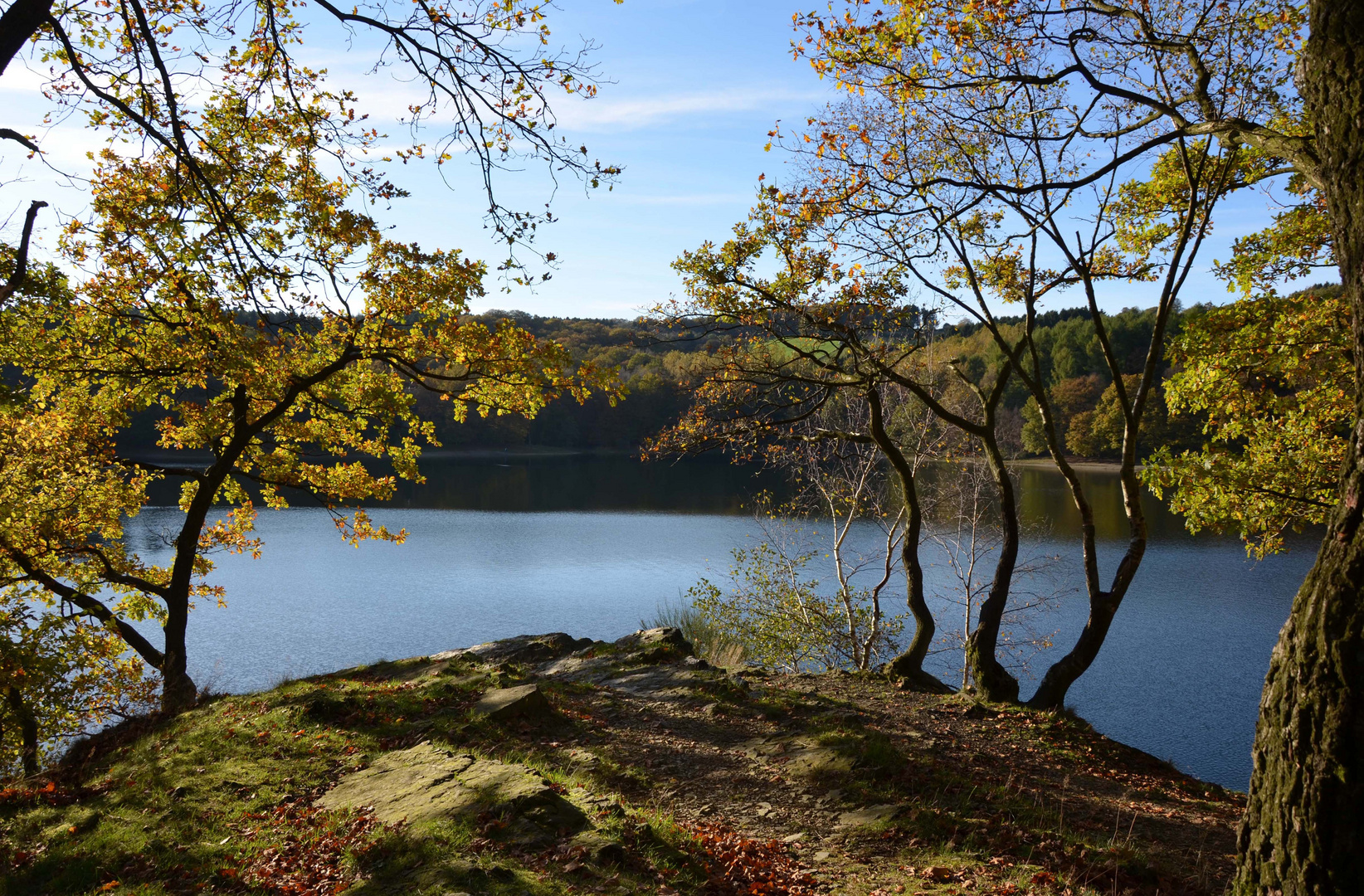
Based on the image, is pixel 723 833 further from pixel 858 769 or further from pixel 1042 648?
pixel 1042 648

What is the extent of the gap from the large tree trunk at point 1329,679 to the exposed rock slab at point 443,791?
317 cm

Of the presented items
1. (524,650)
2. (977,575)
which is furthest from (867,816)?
(977,575)

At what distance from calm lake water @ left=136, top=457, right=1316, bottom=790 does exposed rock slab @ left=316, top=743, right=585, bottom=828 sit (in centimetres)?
1001

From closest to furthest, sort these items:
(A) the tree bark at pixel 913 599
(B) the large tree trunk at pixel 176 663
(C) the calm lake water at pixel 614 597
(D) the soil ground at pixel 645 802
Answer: (D) the soil ground at pixel 645 802, (A) the tree bark at pixel 913 599, (B) the large tree trunk at pixel 176 663, (C) the calm lake water at pixel 614 597

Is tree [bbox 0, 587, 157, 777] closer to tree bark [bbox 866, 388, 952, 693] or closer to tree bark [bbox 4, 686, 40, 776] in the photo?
tree bark [bbox 4, 686, 40, 776]

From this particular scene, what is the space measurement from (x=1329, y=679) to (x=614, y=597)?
21436 mm

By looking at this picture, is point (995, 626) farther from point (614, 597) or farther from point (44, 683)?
point (614, 597)

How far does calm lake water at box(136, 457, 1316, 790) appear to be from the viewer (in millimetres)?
16078

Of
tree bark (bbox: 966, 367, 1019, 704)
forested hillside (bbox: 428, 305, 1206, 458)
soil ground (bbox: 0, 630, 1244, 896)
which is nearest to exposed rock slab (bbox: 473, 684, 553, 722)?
soil ground (bbox: 0, 630, 1244, 896)

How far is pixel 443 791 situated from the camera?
4797 millimetres

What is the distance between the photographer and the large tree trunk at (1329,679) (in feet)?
9.02

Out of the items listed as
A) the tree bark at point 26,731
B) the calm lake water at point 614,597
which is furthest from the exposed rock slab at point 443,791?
the calm lake water at point 614,597

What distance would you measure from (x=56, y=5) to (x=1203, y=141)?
955cm

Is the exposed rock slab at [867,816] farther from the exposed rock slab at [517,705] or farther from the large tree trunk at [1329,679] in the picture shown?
the exposed rock slab at [517,705]
